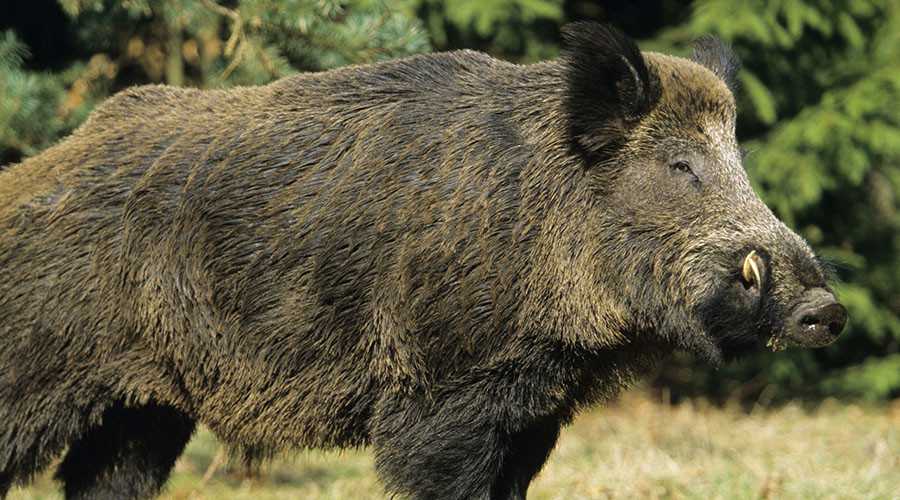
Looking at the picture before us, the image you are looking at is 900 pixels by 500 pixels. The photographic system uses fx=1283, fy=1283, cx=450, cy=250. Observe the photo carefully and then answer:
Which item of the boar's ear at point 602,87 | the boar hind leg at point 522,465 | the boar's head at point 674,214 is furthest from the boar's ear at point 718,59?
the boar hind leg at point 522,465

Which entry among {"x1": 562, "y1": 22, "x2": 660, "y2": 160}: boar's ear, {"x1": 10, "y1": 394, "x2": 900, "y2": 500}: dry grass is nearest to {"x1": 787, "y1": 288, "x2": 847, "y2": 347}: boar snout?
{"x1": 562, "y1": 22, "x2": 660, "y2": 160}: boar's ear

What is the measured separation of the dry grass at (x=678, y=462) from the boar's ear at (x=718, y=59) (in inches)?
77.5

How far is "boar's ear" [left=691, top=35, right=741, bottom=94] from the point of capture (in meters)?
5.04

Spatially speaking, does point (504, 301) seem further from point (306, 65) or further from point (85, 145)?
point (306, 65)

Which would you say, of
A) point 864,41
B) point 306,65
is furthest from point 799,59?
point 306,65

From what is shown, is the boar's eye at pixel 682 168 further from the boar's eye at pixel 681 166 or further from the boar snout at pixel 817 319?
the boar snout at pixel 817 319

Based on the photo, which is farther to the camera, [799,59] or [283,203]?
[799,59]

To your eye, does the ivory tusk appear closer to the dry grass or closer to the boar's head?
the boar's head

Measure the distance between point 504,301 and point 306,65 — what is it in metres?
2.96

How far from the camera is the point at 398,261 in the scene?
14.9 feet

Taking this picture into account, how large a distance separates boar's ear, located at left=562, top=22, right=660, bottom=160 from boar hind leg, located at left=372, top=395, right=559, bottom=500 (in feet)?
3.35

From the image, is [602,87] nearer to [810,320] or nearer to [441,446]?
[810,320]

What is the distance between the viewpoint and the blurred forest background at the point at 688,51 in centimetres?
655

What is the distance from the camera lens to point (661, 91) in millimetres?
4574
